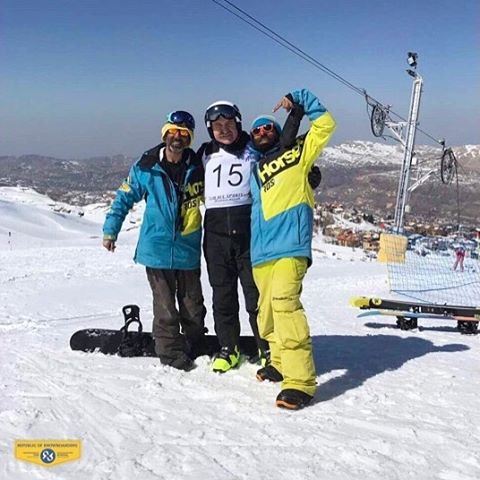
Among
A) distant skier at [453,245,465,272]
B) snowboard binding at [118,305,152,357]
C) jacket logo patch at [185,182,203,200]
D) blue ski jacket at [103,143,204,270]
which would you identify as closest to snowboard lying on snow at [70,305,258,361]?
snowboard binding at [118,305,152,357]

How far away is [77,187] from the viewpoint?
11244cm

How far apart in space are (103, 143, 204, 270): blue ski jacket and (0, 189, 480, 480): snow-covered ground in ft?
2.80

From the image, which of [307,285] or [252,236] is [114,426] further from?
[307,285]

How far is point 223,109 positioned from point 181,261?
118cm

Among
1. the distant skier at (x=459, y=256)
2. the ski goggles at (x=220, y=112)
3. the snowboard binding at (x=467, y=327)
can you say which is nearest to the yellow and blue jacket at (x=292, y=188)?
the ski goggles at (x=220, y=112)

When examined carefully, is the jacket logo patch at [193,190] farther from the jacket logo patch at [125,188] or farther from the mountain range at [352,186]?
the mountain range at [352,186]

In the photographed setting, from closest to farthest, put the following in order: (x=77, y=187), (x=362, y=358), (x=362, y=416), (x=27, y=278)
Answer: (x=362, y=416) → (x=362, y=358) → (x=27, y=278) → (x=77, y=187)

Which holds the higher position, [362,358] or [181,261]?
[181,261]

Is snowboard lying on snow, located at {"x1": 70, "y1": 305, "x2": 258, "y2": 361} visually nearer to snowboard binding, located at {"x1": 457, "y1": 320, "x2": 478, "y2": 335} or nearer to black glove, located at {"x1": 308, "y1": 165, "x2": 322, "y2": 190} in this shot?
black glove, located at {"x1": 308, "y1": 165, "x2": 322, "y2": 190}

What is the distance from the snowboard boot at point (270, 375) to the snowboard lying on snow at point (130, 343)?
0.48 meters

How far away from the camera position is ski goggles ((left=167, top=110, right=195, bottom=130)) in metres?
4.16

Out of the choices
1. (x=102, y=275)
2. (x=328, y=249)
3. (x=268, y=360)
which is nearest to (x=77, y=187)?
(x=328, y=249)

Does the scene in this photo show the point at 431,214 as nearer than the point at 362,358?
No

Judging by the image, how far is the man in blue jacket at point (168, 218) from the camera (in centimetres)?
419
